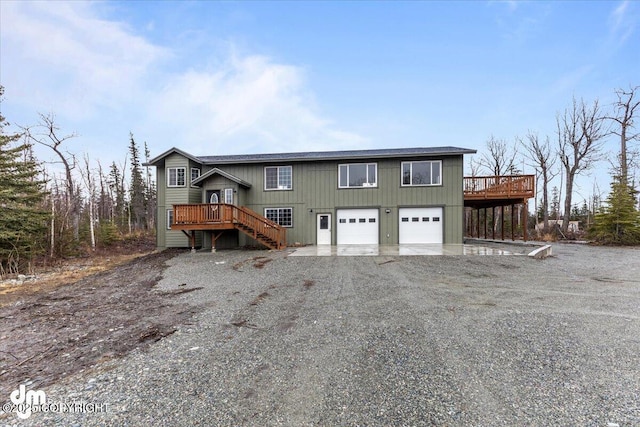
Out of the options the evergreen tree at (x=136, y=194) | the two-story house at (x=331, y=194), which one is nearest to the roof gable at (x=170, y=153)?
the two-story house at (x=331, y=194)

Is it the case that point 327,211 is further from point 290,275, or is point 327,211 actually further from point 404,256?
point 290,275

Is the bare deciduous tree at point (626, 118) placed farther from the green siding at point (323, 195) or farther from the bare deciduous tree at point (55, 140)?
the bare deciduous tree at point (55, 140)

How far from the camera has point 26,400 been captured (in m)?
2.73

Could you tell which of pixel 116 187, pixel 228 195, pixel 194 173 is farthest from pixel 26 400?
pixel 116 187

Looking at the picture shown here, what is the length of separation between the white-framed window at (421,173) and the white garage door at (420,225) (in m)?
1.53

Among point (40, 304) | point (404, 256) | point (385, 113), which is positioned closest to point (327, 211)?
point (404, 256)

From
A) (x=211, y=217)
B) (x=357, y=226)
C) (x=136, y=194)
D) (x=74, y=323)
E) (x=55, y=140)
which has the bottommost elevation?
(x=74, y=323)

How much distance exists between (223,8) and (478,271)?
15.0 metres

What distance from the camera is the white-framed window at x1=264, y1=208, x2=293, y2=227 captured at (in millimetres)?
16375

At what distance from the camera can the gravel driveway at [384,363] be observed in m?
2.37

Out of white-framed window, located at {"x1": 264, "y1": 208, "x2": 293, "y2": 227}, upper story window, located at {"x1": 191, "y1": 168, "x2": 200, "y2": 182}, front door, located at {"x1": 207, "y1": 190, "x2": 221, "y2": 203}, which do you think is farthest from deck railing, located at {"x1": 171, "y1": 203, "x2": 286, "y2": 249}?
upper story window, located at {"x1": 191, "y1": 168, "x2": 200, "y2": 182}

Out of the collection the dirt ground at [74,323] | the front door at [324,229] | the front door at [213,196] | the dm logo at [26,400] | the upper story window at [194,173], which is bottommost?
the dirt ground at [74,323]

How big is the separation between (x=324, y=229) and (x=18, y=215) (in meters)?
13.4

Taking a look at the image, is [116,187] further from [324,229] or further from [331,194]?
[331,194]
